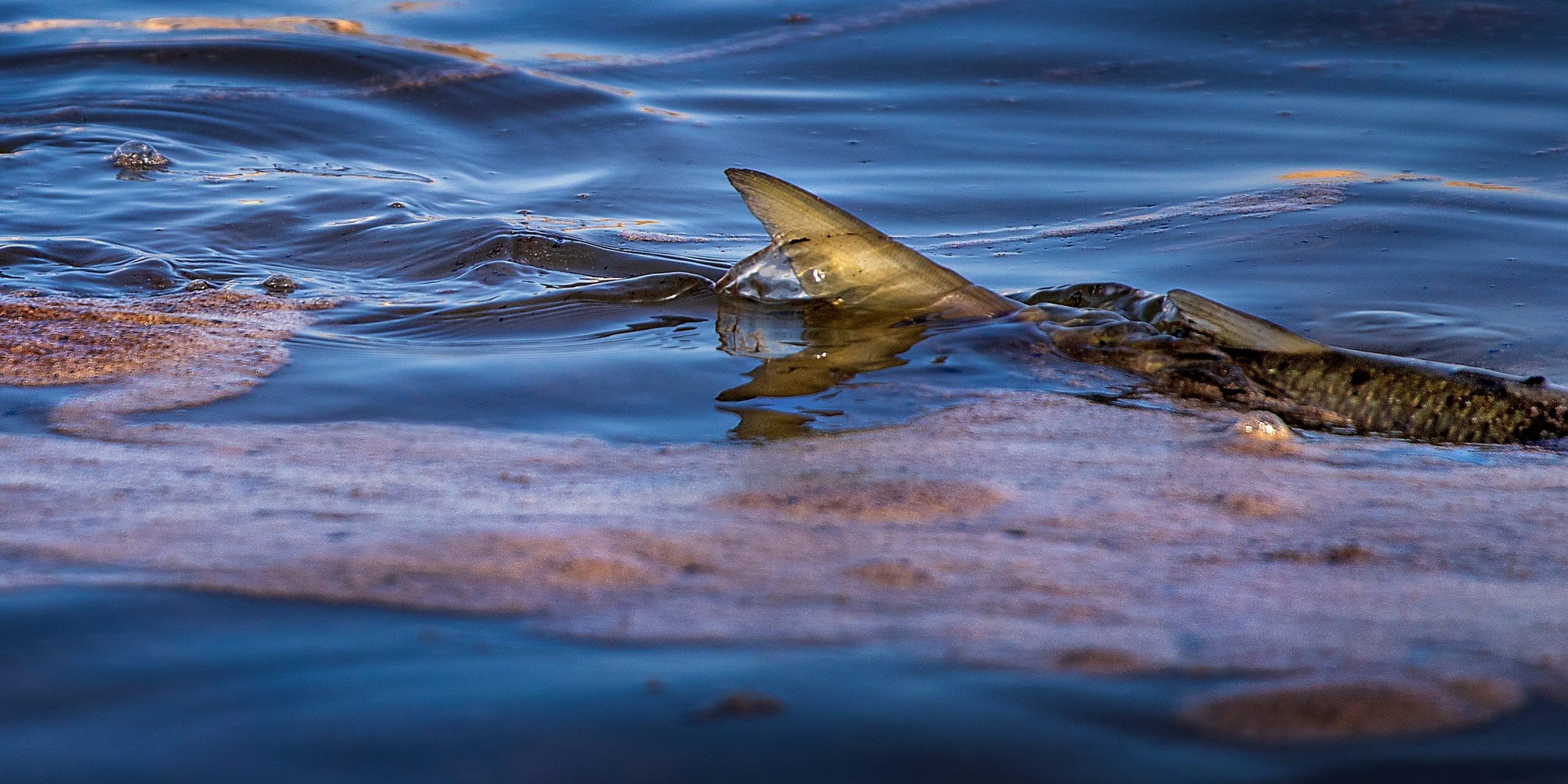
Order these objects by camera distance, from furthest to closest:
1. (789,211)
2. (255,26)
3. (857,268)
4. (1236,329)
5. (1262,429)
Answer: (255,26)
(857,268)
(789,211)
(1236,329)
(1262,429)

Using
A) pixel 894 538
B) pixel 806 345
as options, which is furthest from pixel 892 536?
pixel 806 345

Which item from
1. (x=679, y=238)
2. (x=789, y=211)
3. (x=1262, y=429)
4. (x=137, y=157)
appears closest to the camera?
(x=1262, y=429)

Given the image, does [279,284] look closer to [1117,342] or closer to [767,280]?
[767,280]

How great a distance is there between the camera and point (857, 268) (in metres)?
2.79

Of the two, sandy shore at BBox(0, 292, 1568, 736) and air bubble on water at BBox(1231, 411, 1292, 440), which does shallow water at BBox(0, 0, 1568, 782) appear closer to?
sandy shore at BBox(0, 292, 1568, 736)

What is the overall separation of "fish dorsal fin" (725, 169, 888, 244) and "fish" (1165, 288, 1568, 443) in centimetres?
76

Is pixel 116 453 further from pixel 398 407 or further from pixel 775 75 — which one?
pixel 775 75

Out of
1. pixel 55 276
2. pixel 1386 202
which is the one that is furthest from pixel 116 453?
pixel 1386 202

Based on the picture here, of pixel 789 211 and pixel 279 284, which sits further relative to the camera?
pixel 279 284

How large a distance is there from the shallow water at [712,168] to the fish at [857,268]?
17 cm

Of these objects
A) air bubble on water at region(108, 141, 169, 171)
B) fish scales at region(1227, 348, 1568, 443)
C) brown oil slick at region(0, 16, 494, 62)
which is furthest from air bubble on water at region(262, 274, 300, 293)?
brown oil slick at region(0, 16, 494, 62)

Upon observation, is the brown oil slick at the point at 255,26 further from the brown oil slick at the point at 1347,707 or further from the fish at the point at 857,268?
the brown oil slick at the point at 1347,707

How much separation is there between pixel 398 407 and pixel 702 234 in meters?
1.80

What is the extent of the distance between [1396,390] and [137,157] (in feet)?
13.4
